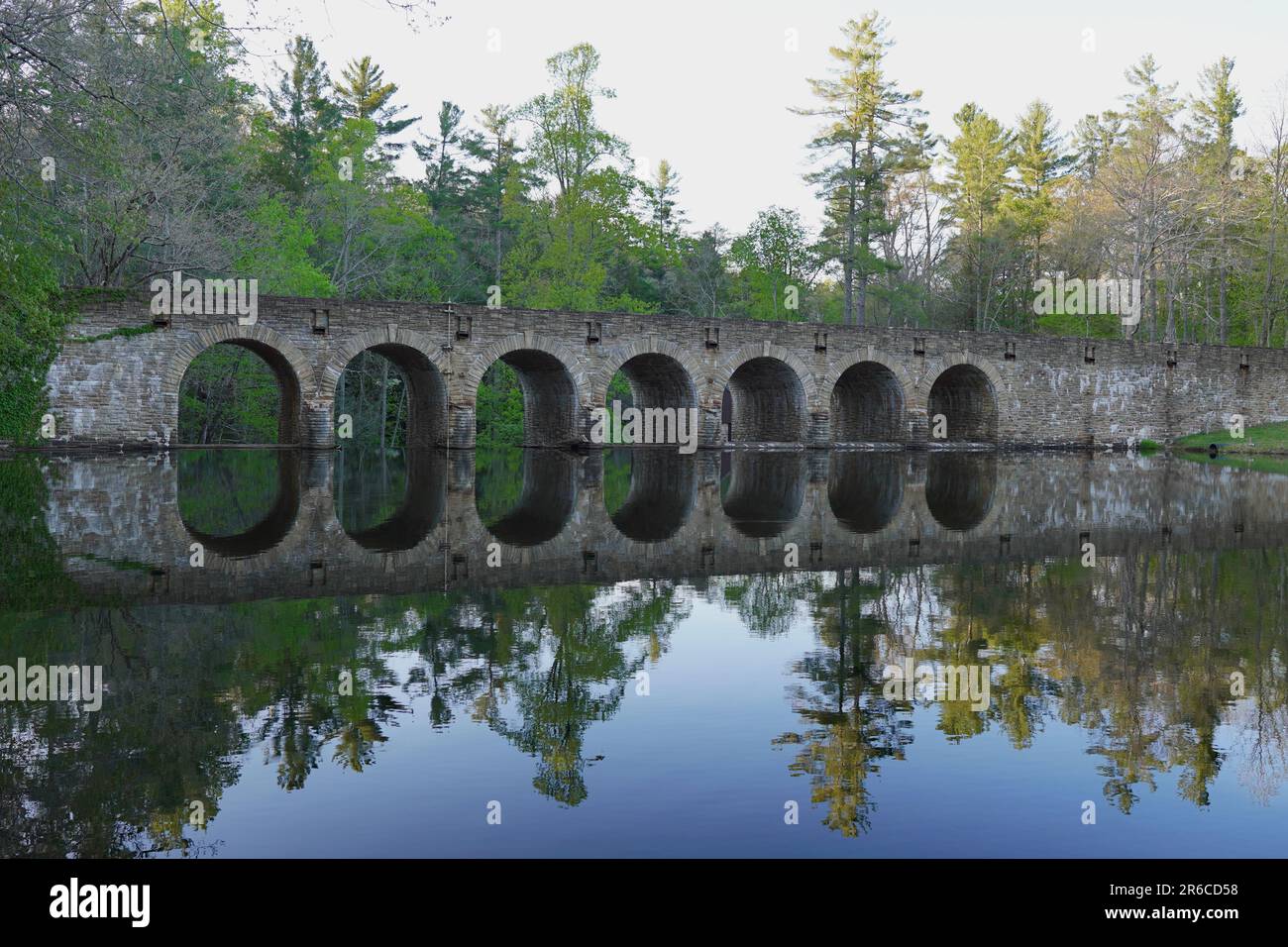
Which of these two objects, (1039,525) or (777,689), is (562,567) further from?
(1039,525)

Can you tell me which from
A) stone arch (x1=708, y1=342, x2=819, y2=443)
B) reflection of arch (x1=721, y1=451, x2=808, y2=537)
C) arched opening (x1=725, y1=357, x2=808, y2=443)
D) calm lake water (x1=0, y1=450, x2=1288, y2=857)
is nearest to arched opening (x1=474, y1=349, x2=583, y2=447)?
stone arch (x1=708, y1=342, x2=819, y2=443)

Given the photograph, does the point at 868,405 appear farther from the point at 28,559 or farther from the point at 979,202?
the point at 28,559

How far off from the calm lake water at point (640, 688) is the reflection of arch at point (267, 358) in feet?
46.8

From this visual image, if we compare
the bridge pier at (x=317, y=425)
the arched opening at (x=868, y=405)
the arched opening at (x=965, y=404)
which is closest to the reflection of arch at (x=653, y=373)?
the arched opening at (x=868, y=405)

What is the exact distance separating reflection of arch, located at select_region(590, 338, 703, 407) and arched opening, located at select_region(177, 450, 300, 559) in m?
9.23

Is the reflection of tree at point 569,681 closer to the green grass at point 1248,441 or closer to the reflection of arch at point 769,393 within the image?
the reflection of arch at point 769,393

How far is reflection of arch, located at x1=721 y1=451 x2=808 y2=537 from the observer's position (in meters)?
15.9

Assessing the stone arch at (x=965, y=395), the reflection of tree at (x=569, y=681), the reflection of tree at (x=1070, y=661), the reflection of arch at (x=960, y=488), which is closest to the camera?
the reflection of tree at (x=569, y=681)

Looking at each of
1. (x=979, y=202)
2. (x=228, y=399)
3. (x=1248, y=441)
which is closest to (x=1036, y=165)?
(x=979, y=202)

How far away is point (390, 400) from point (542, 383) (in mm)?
13119

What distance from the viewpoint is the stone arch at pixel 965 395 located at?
1559 inches

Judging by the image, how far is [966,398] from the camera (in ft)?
137
